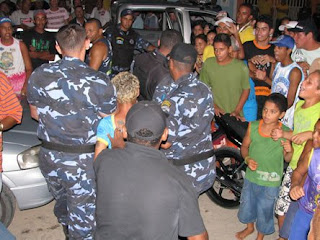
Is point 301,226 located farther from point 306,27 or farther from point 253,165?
point 306,27

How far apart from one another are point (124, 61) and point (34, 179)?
3.27m

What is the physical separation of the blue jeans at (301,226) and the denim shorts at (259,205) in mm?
860

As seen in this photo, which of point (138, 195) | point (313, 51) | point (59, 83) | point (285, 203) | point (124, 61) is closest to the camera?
point (138, 195)

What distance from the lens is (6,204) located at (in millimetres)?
4082

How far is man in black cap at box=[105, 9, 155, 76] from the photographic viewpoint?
22.0 feet

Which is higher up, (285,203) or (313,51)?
(313,51)

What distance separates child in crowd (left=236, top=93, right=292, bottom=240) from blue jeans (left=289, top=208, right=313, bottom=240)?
0.81m

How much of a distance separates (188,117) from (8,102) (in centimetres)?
158

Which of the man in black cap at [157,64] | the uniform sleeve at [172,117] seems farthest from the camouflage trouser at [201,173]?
the man in black cap at [157,64]

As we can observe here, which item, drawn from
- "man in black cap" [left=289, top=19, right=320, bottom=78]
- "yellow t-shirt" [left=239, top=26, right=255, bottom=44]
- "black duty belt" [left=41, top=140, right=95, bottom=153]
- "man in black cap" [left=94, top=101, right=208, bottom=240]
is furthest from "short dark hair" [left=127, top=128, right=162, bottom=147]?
"yellow t-shirt" [left=239, top=26, right=255, bottom=44]

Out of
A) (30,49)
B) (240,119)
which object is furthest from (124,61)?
(240,119)

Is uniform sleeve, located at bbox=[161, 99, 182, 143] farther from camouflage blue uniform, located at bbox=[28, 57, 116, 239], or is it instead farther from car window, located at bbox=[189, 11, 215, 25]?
car window, located at bbox=[189, 11, 215, 25]

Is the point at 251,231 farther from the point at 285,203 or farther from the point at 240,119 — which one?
the point at 240,119

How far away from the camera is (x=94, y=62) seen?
192 inches
